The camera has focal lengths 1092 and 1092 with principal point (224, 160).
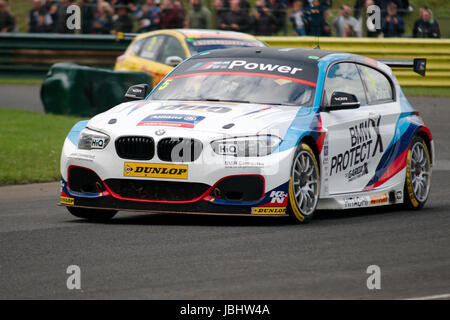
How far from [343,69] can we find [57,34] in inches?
710

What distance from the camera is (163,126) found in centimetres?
892

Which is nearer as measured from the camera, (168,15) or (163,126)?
(163,126)

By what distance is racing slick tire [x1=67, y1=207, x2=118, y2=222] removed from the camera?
31.5 feet

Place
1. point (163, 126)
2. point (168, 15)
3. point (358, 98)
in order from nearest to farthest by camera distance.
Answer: point (163, 126) → point (358, 98) → point (168, 15)

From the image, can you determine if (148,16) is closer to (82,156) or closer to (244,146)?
(82,156)

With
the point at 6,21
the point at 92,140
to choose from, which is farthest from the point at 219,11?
the point at 92,140

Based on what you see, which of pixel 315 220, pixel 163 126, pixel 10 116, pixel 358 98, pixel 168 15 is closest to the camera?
pixel 163 126

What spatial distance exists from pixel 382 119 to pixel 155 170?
9.05 ft

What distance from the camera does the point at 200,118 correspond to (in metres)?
9.02

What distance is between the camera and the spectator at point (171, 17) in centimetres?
2483

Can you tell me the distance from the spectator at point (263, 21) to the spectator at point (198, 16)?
128 centimetres

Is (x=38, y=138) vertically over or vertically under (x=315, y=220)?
under

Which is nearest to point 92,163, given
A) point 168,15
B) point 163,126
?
point 163,126
